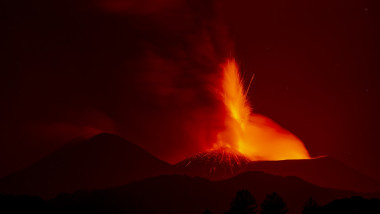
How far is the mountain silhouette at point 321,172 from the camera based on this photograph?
74.1 m

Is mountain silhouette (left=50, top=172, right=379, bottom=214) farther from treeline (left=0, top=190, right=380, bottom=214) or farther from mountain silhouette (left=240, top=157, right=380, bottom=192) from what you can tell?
mountain silhouette (left=240, top=157, right=380, bottom=192)

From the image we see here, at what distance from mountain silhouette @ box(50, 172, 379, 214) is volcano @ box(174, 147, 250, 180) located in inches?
328

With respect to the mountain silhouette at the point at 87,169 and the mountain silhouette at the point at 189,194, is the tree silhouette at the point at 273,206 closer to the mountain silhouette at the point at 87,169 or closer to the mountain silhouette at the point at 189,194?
the mountain silhouette at the point at 189,194

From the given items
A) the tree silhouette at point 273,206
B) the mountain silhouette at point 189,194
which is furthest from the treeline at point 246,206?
the mountain silhouette at point 189,194

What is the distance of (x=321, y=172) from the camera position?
76250 millimetres

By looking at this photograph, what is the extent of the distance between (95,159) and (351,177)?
45601mm

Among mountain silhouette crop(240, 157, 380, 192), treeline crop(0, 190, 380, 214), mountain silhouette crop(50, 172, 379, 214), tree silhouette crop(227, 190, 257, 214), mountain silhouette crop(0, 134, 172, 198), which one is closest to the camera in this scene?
treeline crop(0, 190, 380, 214)

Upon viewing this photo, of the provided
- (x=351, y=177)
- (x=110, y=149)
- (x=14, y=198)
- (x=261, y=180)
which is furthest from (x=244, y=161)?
(x=14, y=198)

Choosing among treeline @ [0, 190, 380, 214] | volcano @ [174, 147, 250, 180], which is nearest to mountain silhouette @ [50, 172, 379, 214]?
treeline @ [0, 190, 380, 214]

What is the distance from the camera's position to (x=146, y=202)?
5603 centimetres

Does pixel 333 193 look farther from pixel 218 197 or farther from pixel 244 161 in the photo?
pixel 244 161

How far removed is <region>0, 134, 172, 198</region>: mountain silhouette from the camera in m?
75.9

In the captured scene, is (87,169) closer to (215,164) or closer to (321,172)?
(215,164)

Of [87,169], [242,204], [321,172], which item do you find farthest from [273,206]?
[87,169]
